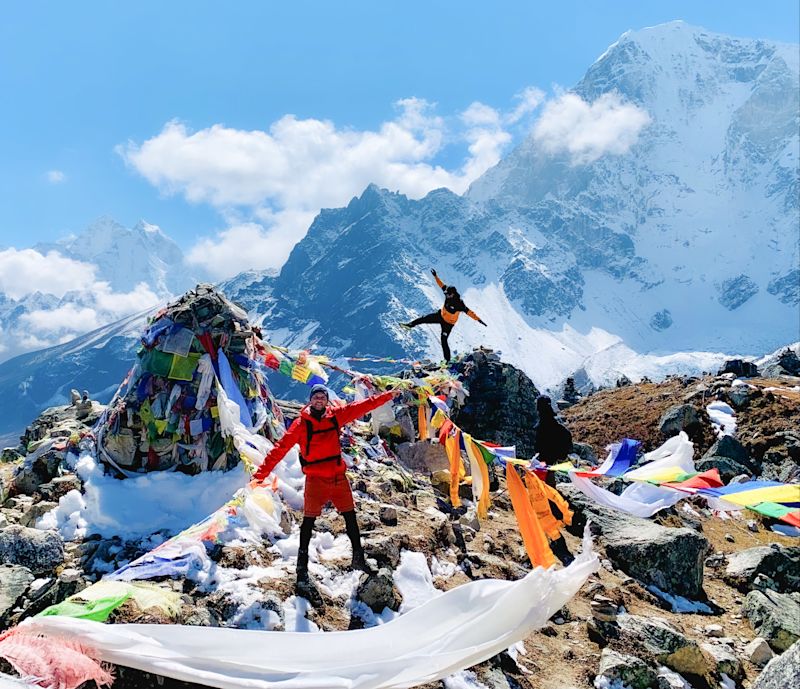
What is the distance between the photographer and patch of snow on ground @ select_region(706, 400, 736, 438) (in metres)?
25.6

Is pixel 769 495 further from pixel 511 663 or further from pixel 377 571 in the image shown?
pixel 377 571

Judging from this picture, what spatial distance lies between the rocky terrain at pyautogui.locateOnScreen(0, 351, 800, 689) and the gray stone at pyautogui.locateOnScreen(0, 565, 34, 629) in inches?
0.6

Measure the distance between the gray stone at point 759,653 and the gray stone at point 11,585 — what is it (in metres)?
8.20

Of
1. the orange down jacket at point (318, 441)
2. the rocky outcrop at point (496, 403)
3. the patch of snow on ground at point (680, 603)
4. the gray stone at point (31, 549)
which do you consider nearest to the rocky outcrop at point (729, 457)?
the rocky outcrop at point (496, 403)

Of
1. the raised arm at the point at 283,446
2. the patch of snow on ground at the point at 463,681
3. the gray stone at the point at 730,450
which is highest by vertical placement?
the raised arm at the point at 283,446

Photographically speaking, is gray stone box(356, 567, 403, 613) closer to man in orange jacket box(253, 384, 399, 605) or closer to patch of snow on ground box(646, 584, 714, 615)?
man in orange jacket box(253, 384, 399, 605)

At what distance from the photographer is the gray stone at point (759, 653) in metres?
7.36

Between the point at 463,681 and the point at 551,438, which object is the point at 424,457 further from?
the point at 463,681

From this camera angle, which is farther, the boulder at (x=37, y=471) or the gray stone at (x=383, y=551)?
the boulder at (x=37, y=471)

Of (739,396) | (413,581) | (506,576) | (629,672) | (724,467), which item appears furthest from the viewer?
(739,396)

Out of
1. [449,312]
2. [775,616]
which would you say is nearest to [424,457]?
[449,312]

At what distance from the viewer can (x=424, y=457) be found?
13.9 m

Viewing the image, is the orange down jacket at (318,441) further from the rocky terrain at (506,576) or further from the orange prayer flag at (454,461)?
the orange prayer flag at (454,461)

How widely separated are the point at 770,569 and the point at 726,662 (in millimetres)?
4063
